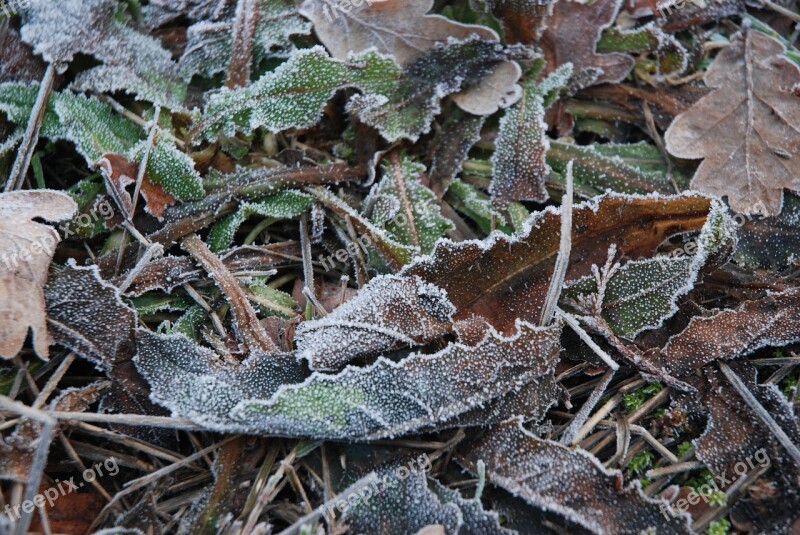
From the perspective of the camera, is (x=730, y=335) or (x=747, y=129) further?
(x=747, y=129)

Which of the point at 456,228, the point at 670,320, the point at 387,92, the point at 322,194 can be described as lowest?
the point at 670,320

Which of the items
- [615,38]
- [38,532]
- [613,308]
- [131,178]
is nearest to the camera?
[38,532]

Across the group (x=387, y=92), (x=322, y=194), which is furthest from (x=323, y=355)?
(x=387, y=92)

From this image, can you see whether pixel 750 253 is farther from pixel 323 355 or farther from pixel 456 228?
pixel 323 355

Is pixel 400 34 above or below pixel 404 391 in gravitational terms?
above

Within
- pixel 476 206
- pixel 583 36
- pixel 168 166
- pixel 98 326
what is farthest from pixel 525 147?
pixel 98 326

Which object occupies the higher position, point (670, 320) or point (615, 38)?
point (615, 38)

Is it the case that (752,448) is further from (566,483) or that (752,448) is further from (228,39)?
(228,39)

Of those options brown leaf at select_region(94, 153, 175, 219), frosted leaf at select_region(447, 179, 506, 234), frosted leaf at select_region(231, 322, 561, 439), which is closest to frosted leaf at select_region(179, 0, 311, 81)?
brown leaf at select_region(94, 153, 175, 219)
